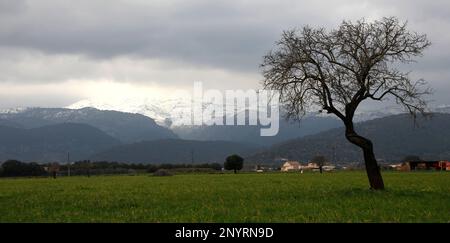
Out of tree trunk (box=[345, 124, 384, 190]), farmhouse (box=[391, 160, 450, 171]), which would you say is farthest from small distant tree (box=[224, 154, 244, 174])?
tree trunk (box=[345, 124, 384, 190])

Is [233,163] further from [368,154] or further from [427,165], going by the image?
[368,154]

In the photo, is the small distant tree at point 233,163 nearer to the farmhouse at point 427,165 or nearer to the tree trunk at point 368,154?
the farmhouse at point 427,165

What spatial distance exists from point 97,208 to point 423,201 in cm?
1457

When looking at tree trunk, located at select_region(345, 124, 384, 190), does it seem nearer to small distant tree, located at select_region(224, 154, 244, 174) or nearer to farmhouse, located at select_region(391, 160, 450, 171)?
farmhouse, located at select_region(391, 160, 450, 171)

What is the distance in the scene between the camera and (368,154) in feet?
112

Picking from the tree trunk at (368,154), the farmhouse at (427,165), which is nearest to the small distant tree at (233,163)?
the farmhouse at (427,165)

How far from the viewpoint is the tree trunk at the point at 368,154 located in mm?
33875

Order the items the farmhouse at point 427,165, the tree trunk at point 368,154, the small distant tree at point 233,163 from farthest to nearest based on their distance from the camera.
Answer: the small distant tree at point 233,163 → the farmhouse at point 427,165 → the tree trunk at point 368,154

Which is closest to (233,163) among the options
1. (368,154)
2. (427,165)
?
(427,165)
